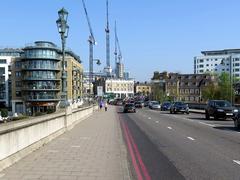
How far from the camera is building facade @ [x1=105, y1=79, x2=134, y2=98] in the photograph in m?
184

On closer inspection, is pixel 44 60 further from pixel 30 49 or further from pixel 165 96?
pixel 165 96

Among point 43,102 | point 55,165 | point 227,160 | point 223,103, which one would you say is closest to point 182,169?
point 227,160

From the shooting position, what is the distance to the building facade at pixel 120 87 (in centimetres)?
18388

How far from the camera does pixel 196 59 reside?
7377 inches

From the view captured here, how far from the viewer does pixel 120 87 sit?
189625mm

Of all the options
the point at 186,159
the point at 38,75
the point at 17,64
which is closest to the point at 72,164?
the point at 186,159

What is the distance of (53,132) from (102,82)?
165m

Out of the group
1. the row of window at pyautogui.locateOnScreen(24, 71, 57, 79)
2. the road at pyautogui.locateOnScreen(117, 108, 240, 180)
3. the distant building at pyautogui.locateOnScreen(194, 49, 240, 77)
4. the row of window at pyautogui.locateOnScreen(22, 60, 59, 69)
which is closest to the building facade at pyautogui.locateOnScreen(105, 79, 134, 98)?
the distant building at pyautogui.locateOnScreen(194, 49, 240, 77)

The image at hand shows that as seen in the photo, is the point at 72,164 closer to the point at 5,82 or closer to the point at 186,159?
the point at 186,159

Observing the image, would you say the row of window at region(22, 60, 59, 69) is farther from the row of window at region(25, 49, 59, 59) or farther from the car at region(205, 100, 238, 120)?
the car at region(205, 100, 238, 120)

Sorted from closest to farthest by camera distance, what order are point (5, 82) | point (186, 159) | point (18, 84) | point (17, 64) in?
point (186, 159), point (17, 64), point (18, 84), point (5, 82)

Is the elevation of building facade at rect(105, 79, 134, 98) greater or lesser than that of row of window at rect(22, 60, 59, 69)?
lesser

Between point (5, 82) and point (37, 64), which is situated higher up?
point (37, 64)

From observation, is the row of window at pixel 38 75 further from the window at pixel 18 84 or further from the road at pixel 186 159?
the road at pixel 186 159
